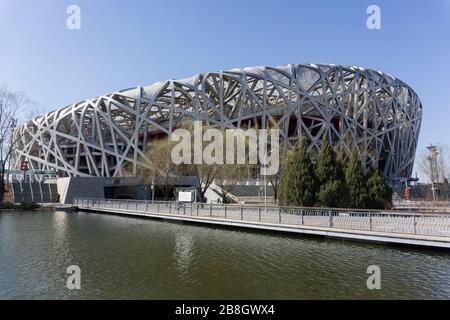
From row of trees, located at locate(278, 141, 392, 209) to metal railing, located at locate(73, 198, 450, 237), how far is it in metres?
3.04

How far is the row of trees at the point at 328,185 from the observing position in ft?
74.8

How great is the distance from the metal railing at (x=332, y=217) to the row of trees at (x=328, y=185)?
3.04 m

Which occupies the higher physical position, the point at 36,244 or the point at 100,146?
the point at 100,146

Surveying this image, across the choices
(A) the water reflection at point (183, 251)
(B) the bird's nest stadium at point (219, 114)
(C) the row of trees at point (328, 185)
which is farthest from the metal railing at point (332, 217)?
(B) the bird's nest stadium at point (219, 114)

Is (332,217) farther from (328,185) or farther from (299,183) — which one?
(299,183)

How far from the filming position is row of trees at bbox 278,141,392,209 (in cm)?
2280

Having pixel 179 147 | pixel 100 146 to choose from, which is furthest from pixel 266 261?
pixel 100 146

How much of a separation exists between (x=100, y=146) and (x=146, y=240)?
3684cm

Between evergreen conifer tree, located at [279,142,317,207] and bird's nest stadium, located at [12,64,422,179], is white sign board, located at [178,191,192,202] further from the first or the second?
bird's nest stadium, located at [12,64,422,179]

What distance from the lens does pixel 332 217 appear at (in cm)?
1791

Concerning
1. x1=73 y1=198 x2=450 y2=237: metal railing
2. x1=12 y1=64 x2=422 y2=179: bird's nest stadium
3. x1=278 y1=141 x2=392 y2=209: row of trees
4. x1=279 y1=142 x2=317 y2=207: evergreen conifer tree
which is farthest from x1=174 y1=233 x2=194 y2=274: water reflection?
x1=12 y1=64 x2=422 y2=179: bird's nest stadium

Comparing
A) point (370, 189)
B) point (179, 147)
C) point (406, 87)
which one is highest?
point (406, 87)

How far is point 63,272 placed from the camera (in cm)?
1136
